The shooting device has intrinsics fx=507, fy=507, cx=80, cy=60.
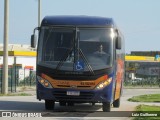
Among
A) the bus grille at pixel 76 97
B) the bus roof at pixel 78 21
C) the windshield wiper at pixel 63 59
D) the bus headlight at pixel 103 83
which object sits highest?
the bus roof at pixel 78 21

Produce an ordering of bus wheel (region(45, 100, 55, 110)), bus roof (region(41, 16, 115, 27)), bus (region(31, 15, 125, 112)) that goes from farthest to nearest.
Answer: bus wheel (region(45, 100, 55, 110)), bus roof (region(41, 16, 115, 27)), bus (region(31, 15, 125, 112))

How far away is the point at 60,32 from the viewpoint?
17594mm

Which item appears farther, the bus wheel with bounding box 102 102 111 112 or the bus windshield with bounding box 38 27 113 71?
the bus wheel with bounding box 102 102 111 112

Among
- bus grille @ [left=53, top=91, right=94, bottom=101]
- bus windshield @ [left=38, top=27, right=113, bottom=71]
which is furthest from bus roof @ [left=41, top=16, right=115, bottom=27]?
bus grille @ [left=53, top=91, right=94, bottom=101]

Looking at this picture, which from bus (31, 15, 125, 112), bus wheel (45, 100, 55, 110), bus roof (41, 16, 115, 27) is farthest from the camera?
bus wheel (45, 100, 55, 110)

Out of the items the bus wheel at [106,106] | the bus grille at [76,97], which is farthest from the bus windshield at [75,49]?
the bus wheel at [106,106]

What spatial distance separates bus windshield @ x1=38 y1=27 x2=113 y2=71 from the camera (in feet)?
55.9

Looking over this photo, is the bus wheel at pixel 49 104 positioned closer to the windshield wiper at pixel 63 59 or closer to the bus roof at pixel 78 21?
the windshield wiper at pixel 63 59

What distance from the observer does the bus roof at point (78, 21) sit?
1766cm

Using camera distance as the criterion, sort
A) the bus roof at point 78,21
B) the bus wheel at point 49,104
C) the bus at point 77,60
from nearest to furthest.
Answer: the bus at point 77,60, the bus roof at point 78,21, the bus wheel at point 49,104

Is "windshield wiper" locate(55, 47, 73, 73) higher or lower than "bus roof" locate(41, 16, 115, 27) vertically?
lower

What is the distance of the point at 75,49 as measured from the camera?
17.2 m

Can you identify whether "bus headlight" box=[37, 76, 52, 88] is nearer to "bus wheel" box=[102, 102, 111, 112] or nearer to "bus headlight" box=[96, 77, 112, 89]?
"bus headlight" box=[96, 77, 112, 89]

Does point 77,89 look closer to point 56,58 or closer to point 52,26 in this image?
point 56,58
